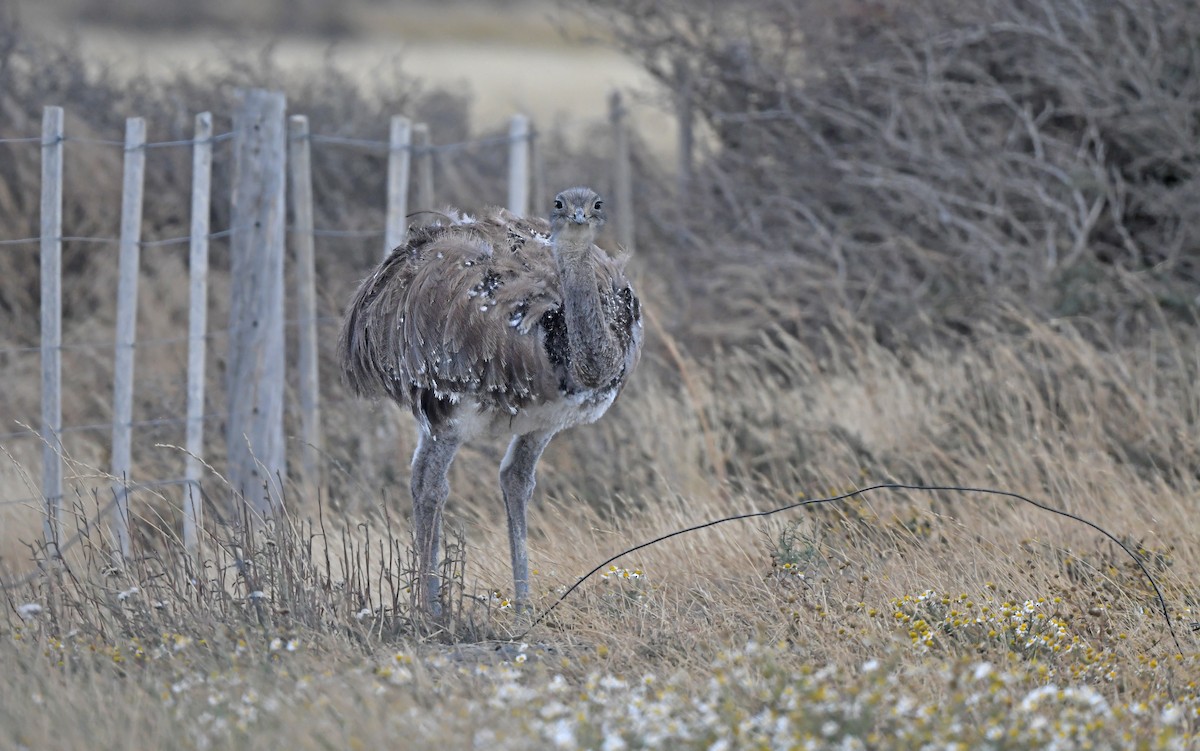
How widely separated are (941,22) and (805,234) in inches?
64.7

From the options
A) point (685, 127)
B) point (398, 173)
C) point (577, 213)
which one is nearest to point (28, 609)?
point (577, 213)

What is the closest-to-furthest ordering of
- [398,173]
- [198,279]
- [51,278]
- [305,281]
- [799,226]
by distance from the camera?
1. [51,278]
2. [198,279]
3. [305,281]
4. [398,173]
5. [799,226]

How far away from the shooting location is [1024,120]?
9711 millimetres

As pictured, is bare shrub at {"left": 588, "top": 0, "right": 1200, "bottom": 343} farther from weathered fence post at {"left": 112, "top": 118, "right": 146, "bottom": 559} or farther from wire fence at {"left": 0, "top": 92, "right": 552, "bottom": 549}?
weathered fence post at {"left": 112, "top": 118, "right": 146, "bottom": 559}

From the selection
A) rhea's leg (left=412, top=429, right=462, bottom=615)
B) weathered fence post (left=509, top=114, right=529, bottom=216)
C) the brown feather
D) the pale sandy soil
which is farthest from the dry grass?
the pale sandy soil

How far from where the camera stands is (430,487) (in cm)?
577

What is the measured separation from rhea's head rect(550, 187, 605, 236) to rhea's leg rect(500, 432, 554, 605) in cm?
90

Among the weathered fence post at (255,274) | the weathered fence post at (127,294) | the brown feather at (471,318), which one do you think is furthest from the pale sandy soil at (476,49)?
the brown feather at (471,318)

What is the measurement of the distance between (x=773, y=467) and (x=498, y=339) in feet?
8.02

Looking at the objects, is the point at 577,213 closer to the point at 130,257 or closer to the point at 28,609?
the point at 28,609

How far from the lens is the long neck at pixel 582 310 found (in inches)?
208

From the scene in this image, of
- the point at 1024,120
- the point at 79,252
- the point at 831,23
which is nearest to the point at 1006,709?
the point at 1024,120

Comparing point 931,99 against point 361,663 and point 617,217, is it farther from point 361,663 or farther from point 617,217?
point 361,663

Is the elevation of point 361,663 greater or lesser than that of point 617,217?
lesser
